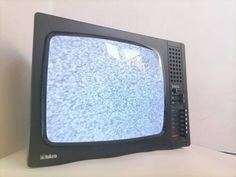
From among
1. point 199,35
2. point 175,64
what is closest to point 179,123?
point 175,64

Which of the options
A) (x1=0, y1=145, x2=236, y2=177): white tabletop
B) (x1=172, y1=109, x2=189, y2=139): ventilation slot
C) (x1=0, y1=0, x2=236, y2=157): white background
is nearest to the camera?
(x1=0, y1=145, x2=236, y2=177): white tabletop

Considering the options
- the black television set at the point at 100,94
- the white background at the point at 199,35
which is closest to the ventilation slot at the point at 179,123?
the black television set at the point at 100,94

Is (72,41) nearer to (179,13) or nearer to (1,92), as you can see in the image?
(1,92)

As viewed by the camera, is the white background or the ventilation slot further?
the white background

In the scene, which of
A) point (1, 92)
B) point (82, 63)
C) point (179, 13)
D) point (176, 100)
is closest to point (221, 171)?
point (176, 100)

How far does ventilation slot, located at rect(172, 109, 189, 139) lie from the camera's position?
2.38 feet

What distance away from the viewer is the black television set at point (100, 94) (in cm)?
52

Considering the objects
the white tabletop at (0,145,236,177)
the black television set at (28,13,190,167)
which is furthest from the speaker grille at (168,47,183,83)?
the white tabletop at (0,145,236,177)

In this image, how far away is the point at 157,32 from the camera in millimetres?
987

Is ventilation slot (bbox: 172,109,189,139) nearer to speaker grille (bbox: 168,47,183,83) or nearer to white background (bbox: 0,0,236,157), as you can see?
speaker grille (bbox: 168,47,183,83)

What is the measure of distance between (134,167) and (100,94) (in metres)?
0.18

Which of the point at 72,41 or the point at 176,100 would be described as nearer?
the point at 72,41

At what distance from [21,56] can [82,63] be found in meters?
0.23
